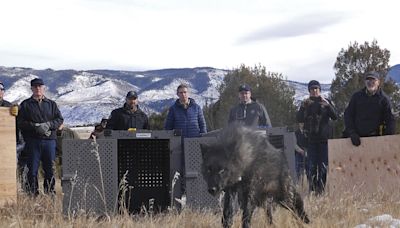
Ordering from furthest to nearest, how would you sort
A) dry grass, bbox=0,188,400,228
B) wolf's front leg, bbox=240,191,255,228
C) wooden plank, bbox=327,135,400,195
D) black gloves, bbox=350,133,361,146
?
1. black gloves, bbox=350,133,361,146
2. wooden plank, bbox=327,135,400,195
3. dry grass, bbox=0,188,400,228
4. wolf's front leg, bbox=240,191,255,228

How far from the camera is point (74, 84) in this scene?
105188 millimetres

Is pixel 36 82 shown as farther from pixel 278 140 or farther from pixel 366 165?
pixel 366 165

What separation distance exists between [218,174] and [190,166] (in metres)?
2.41

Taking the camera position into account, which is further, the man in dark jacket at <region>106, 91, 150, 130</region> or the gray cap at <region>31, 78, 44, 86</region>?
the gray cap at <region>31, 78, 44, 86</region>

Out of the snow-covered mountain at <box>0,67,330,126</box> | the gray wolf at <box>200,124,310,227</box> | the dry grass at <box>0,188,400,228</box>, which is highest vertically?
the snow-covered mountain at <box>0,67,330,126</box>

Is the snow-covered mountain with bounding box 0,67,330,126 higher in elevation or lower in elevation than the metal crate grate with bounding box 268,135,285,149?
higher

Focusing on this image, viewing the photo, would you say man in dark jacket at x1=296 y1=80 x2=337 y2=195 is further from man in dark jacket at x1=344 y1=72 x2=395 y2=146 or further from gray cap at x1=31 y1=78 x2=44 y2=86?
gray cap at x1=31 y1=78 x2=44 y2=86

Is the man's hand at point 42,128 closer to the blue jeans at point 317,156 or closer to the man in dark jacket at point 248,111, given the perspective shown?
the man in dark jacket at point 248,111

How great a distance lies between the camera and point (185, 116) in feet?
30.8

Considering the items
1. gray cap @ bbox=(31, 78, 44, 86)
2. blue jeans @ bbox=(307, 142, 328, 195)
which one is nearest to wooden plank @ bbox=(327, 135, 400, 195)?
blue jeans @ bbox=(307, 142, 328, 195)

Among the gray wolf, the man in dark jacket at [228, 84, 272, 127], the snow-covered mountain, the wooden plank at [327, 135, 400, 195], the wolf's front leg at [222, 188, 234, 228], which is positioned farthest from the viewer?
the snow-covered mountain

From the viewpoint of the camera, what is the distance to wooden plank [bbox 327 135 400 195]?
888cm

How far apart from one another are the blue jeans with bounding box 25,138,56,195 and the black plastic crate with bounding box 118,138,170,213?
1.86m

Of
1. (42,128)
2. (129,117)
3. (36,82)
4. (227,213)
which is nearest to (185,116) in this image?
(129,117)
